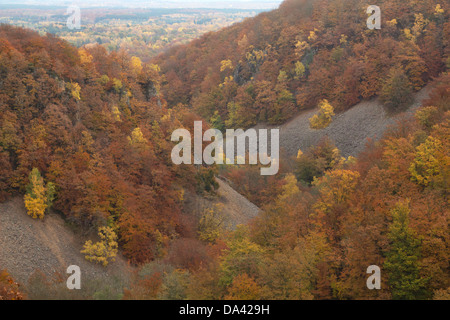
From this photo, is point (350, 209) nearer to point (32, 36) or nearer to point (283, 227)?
point (283, 227)

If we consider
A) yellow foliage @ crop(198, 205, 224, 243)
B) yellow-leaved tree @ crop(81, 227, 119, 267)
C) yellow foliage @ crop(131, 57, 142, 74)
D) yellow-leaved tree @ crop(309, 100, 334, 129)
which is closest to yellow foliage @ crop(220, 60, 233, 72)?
yellow-leaved tree @ crop(309, 100, 334, 129)

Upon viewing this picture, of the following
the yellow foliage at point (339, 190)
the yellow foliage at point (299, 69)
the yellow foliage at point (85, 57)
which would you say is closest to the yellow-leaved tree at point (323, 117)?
the yellow foliage at point (299, 69)

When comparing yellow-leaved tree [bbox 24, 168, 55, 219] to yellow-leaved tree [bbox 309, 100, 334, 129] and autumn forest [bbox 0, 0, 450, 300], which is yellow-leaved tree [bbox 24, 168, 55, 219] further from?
yellow-leaved tree [bbox 309, 100, 334, 129]

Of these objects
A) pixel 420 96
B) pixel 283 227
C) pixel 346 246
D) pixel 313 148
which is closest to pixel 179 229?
pixel 283 227

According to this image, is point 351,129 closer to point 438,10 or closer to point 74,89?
point 438,10

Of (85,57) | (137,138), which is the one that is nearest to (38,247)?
(137,138)

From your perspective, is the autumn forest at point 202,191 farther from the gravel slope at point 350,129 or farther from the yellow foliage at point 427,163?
the gravel slope at point 350,129
